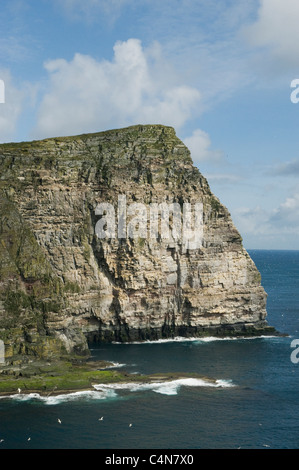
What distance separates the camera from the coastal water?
58062 mm

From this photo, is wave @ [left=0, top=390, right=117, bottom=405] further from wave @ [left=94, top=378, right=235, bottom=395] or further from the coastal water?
wave @ [left=94, top=378, right=235, bottom=395]

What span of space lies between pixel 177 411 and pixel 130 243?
47902 millimetres

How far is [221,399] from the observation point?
71.5 metres

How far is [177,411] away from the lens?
66.9m

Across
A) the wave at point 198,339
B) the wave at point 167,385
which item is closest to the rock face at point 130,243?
the wave at point 198,339

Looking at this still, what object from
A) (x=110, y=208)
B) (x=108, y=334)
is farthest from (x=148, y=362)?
(x=110, y=208)

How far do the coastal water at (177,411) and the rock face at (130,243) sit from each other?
15.1 m

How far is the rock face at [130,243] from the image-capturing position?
107 metres

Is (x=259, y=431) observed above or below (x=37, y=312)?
below

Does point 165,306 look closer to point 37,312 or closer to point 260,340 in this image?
point 260,340

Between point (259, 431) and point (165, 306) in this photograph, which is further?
point (165, 306)

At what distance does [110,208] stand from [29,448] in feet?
201

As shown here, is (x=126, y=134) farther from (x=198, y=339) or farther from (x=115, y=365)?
(x=115, y=365)

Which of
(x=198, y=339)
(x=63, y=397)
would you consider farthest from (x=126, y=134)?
(x=63, y=397)
